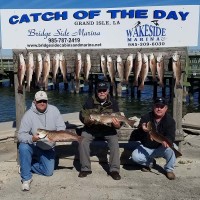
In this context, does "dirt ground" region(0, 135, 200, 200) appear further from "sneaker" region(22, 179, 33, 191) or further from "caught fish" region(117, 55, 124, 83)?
"caught fish" region(117, 55, 124, 83)

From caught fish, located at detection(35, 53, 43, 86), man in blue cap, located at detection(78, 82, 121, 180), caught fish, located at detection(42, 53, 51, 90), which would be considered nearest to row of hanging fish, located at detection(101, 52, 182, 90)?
man in blue cap, located at detection(78, 82, 121, 180)

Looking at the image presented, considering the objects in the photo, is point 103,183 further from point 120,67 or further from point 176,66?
point 176,66

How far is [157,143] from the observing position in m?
5.89

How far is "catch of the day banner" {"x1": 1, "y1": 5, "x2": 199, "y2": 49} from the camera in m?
6.24

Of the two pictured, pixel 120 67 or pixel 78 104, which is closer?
pixel 120 67

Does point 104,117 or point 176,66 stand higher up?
point 176,66

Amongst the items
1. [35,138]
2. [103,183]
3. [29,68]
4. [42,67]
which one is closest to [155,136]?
[103,183]

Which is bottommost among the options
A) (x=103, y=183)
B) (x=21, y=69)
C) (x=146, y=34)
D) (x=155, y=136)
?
(x=103, y=183)

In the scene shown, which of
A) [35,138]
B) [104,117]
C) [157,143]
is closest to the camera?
[35,138]

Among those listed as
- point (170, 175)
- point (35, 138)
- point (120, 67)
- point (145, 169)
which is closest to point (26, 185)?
point (35, 138)

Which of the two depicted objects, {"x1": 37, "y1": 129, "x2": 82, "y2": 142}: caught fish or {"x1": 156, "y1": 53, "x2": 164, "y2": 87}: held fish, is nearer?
{"x1": 37, "y1": 129, "x2": 82, "y2": 142}: caught fish

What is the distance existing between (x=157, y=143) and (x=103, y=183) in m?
1.13

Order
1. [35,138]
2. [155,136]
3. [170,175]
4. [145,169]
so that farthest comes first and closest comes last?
1. [145,169]
2. [170,175]
3. [155,136]
4. [35,138]

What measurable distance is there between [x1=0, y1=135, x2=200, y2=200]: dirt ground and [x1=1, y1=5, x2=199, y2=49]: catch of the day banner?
219 centimetres
